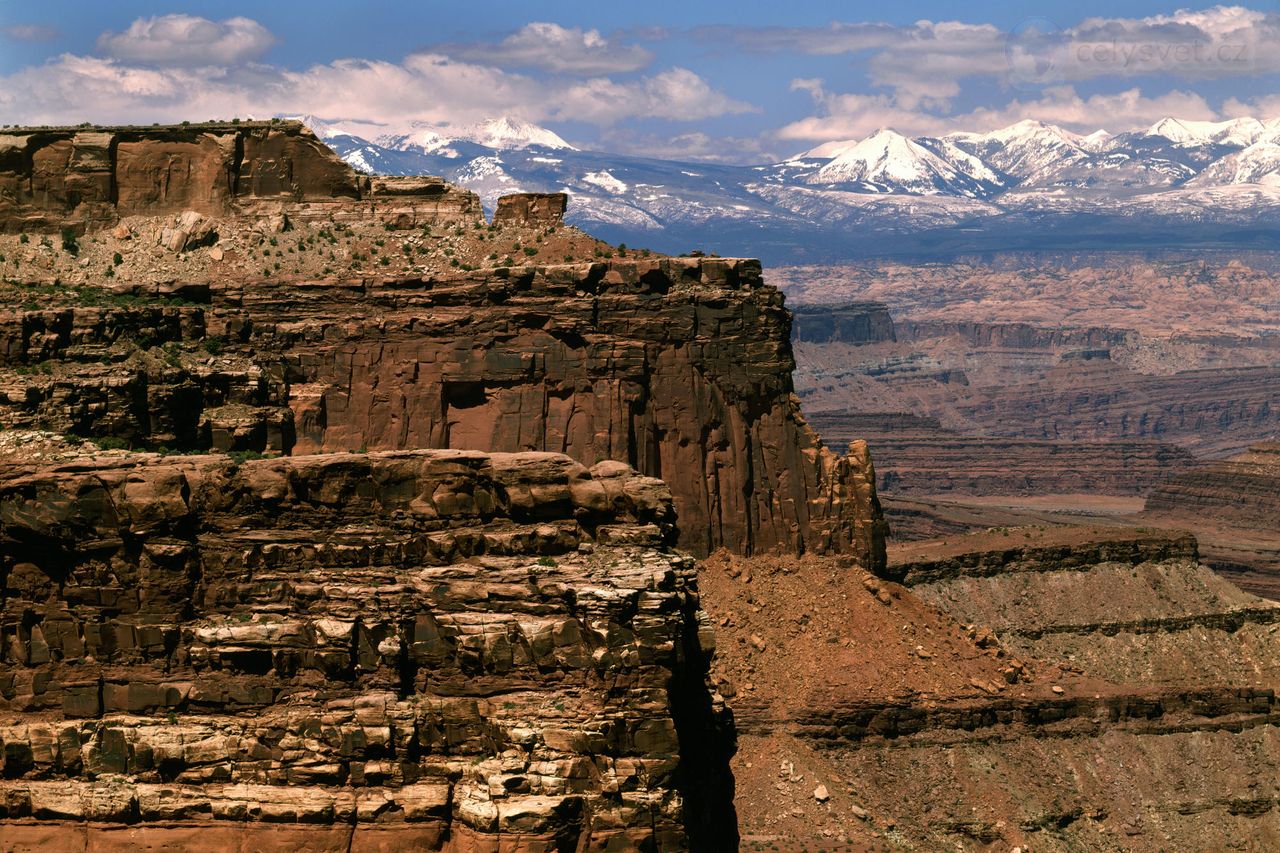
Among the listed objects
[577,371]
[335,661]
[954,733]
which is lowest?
[954,733]

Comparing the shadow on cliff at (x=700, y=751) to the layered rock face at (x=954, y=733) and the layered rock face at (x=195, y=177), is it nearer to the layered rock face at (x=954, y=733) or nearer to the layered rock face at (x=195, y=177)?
the layered rock face at (x=954, y=733)

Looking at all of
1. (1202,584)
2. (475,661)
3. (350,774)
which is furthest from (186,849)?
(1202,584)

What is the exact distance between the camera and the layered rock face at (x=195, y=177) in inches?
3359

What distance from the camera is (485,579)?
32.4 metres

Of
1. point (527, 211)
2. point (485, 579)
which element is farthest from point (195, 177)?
point (485, 579)

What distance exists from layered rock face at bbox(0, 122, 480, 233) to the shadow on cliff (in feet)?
165

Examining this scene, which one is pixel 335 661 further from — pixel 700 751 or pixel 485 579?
pixel 700 751

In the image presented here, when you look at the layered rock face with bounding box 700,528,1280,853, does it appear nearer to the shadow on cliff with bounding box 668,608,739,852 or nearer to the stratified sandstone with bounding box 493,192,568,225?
the stratified sandstone with bounding box 493,192,568,225

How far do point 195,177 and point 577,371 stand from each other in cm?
1762

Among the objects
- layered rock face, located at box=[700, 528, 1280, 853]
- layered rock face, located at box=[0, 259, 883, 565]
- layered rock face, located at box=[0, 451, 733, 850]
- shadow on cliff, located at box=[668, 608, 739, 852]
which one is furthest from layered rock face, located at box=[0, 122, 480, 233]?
layered rock face, located at box=[0, 451, 733, 850]

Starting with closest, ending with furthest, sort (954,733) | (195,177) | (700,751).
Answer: (700,751) → (195,177) → (954,733)

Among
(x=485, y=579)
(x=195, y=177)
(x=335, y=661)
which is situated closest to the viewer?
(x=335, y=661)

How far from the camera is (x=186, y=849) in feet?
104

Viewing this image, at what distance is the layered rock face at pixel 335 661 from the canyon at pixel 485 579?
0.05 meters
